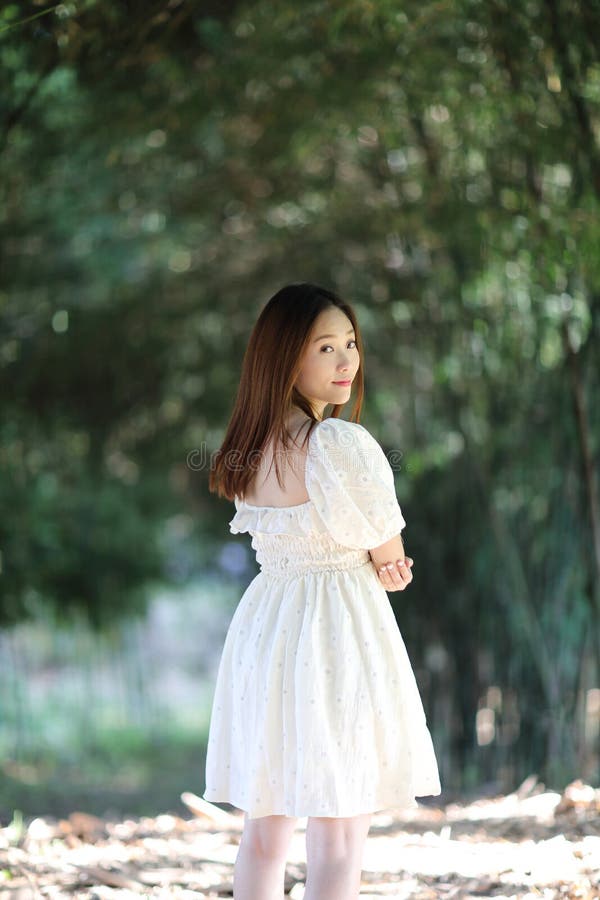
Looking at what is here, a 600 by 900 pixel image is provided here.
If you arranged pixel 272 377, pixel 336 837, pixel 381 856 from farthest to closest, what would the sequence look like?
pixel 381 856 → pixel 272 377 → pixel 336 837

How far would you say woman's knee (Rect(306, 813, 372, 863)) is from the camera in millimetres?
1534

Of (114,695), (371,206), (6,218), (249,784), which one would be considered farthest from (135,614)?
(249,784)

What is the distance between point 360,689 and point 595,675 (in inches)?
84.5

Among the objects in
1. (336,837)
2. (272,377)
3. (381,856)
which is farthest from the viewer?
(381,856)

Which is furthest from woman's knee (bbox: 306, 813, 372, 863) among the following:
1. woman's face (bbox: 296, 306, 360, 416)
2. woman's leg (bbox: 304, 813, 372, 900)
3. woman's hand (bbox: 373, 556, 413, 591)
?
woman's face (bbox: 296, 306, 360, 416)

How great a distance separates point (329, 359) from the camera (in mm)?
1658

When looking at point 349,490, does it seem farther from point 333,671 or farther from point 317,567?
point 333,671

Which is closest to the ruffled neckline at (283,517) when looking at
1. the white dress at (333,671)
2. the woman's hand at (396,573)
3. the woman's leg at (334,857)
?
the white dress at (333,671)

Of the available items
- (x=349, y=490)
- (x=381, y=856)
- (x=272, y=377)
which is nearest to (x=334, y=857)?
(x=349, y=490)

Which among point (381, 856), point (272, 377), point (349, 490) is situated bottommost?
point (381, 856)

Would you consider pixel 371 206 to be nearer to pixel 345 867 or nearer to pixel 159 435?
pixel 159 435

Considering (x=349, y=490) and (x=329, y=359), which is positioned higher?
(x=329, y=359)

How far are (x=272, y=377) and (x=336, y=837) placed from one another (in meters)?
0.73

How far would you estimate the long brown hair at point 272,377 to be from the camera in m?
1.64
